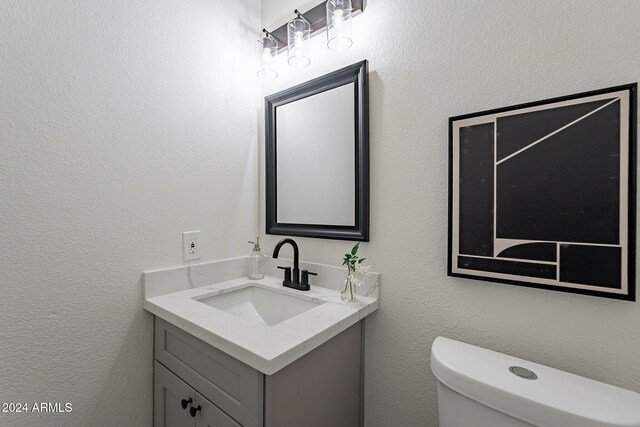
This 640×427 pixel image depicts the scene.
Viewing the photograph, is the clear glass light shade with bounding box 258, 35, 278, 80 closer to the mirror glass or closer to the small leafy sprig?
the mirror glass

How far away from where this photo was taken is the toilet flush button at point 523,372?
671 millimetres

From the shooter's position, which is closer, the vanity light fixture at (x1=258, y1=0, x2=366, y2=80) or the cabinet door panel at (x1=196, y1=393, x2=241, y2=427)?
the cabinet door panel at (x1=196, y1=393, x2=241, y2=427)

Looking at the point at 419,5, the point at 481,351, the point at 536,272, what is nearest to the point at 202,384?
the point at 481,351

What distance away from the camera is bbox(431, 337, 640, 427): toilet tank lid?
0.56m

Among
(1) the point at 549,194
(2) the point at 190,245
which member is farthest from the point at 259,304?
(1) the point at 549,194

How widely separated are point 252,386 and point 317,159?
89cm

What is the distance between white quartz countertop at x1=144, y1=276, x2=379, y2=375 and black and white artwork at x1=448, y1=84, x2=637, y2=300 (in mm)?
405

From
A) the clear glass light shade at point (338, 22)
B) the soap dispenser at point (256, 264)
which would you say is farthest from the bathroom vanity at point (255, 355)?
the clear glass light shade at point (338, 22)

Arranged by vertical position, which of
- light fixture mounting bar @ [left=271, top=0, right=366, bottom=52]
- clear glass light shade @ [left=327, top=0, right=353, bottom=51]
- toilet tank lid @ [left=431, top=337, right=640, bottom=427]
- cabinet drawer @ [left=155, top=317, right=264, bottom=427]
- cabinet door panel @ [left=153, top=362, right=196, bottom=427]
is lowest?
cabinet door panel @ [left=153, top=362, right=196, bottom=427]

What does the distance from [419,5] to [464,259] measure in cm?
89

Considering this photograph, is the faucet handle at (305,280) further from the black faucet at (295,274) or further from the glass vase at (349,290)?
the glass vase at (349,290)

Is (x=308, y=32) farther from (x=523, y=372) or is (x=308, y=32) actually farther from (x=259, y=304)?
(x=523, y=372)

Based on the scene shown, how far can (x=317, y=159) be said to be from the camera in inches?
49.4

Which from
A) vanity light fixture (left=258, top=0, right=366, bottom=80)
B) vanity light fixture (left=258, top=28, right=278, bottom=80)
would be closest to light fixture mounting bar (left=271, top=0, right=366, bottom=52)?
vanity light fixture (left=258, top=0, right=366, bottom=80)
